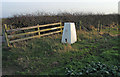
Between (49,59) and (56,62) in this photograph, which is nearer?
(56,62)

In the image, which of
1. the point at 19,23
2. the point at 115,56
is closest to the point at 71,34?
the point at 115,56

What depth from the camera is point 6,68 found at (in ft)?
17.3

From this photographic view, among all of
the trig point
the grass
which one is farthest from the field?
the trig point

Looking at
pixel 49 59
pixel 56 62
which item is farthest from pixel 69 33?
pixel 56 62

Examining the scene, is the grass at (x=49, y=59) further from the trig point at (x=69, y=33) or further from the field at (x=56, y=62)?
the trig point at (x=69, y=33)

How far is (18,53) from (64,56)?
98.8 inches

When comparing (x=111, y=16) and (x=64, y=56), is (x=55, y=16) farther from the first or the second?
(x=111, y=16)

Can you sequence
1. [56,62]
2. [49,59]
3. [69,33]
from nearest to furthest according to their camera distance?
[56,62]
[49,59]
[69,33]

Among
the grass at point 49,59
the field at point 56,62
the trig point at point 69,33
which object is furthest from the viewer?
the trig point at point 69,33

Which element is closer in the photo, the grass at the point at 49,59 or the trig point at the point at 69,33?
the grass at the point at 49,59

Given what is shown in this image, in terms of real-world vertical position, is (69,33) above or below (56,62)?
above

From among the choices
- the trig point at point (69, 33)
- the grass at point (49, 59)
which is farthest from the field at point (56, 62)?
the trig point at point (69, 33)

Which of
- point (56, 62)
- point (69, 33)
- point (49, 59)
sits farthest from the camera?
point (69, 33)

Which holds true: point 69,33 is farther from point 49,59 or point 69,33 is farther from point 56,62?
point 56,62
